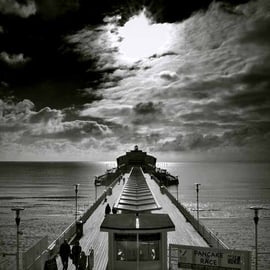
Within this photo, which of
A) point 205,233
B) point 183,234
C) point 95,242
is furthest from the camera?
point 183,234

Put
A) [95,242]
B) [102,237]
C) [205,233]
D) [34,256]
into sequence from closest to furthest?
[34,256], [95,242], [205,233], [102,237]

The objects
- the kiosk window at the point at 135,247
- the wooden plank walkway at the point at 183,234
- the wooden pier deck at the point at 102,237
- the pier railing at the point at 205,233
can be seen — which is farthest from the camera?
the wooden plank walkway at the point at 183,234

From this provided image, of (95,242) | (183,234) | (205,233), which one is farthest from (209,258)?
(183,234)

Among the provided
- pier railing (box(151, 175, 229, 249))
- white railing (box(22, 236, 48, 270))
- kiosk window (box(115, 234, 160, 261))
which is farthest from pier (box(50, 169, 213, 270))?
kiosk window (box(115, 234, 160, 261))

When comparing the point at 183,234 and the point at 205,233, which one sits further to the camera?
the point at 183,234

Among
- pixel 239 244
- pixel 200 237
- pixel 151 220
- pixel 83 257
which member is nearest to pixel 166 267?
pixel 151 220

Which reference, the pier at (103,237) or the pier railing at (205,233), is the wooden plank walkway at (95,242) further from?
the pier railing at (205,233)

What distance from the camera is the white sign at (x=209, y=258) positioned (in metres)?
14.0

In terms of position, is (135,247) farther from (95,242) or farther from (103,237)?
(103,237)

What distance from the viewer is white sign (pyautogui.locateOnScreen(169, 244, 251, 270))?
1398cm

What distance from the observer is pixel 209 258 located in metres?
14.5

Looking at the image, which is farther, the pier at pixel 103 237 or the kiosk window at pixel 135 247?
the pier at pixel 103 237

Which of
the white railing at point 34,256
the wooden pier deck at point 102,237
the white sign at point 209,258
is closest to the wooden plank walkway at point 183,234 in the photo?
the wooden pier deck at point 102,237

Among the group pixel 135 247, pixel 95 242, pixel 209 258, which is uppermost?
pixel 135 247
